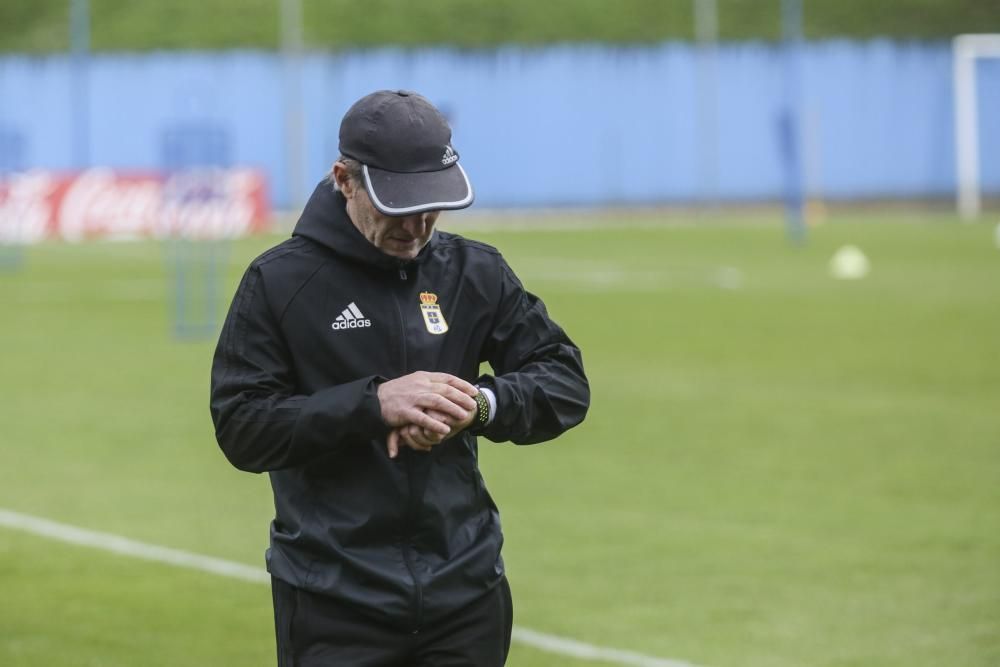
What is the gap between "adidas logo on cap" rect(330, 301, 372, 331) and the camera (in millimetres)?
4141

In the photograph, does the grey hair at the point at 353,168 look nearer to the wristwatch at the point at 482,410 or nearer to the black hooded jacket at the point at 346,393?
the black hooded jacket at the point at 346,393

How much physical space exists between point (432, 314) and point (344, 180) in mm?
368

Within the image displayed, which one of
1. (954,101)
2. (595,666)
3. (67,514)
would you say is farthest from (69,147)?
(595,666)

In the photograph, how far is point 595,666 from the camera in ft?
23.1

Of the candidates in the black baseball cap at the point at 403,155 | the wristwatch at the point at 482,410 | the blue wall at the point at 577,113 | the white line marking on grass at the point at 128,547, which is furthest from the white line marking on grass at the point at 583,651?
the blue wall at the point at 577,113

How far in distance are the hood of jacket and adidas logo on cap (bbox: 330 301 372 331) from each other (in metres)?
0.11

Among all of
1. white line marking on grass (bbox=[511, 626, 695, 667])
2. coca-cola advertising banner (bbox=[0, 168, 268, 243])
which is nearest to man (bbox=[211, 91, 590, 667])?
white line marking on grass (bbox=[511, 626, 695, 667])

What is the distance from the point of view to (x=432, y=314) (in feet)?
13.8

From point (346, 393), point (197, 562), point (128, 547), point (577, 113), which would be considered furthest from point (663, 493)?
point (577, 113)

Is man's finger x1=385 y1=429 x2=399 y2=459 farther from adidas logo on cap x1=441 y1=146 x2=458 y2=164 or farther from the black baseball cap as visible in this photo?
adidas logo on cap x1=441 y1=146 x2=458 y2=164

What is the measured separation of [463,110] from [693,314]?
1324 inches

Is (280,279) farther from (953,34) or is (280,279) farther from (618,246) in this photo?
(953,34)

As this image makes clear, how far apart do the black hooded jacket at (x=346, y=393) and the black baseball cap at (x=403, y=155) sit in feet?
0.60

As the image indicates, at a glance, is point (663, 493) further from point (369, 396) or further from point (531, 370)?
point (369, 396)
